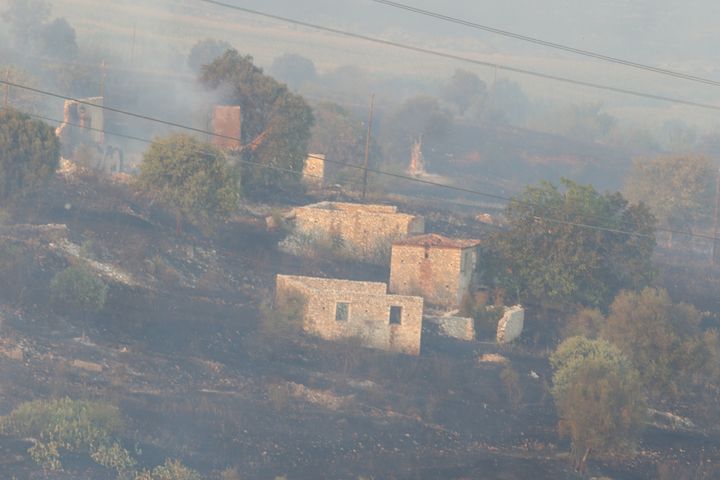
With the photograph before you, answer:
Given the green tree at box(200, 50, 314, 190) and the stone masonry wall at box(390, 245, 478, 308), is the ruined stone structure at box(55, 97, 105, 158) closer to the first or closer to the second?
the green tree at box(200, 50, 314, 190)

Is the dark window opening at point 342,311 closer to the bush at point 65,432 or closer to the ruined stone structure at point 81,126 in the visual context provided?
the bush at point 65,432

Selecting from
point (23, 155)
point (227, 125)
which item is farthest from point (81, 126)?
point (23, 155)

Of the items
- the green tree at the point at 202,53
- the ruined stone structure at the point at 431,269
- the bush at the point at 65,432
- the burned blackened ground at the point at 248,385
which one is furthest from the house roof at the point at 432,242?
the green tree at the point at 202,53

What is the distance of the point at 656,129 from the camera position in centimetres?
17625

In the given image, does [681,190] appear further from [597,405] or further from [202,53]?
[202,53]

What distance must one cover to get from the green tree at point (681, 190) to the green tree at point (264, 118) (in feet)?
109

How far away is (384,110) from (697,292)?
7275 centimetres

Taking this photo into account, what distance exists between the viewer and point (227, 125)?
59031 millimetres

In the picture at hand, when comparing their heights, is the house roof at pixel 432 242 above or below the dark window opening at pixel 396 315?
above

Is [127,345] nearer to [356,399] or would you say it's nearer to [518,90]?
[356,399]

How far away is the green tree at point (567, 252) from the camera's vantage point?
4734cm

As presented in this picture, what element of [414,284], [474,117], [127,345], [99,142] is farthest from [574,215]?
[474,117]

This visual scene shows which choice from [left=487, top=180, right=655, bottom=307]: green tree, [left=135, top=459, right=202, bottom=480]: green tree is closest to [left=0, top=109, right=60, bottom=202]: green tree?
[left=487, top=180, right=655, bottom=307]: green tree

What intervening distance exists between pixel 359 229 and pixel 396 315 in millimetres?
10694
